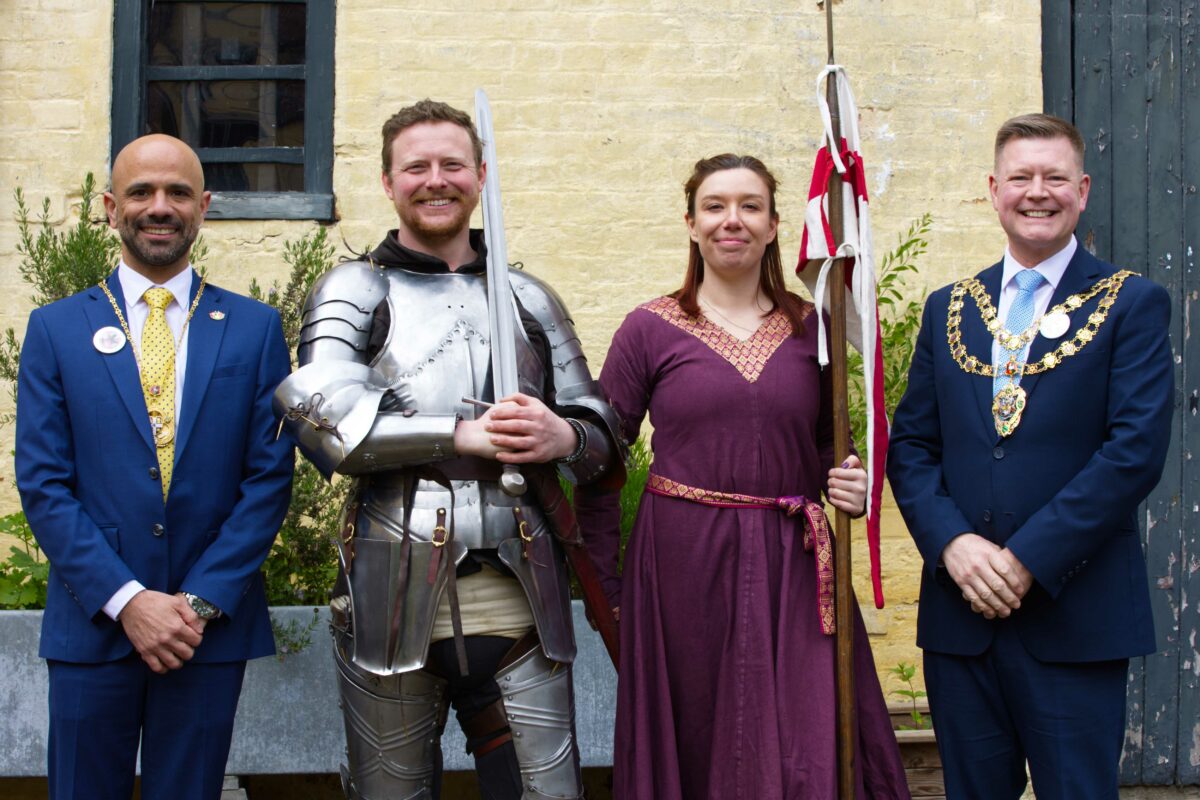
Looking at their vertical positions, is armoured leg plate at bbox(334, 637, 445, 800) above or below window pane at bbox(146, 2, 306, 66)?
below

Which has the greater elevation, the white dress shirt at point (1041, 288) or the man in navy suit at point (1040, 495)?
the white dress shirt at point (1041, 288)

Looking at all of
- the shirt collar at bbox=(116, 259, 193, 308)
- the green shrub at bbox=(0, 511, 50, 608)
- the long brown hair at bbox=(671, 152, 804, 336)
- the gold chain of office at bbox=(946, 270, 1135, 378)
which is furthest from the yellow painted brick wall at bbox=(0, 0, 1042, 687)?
the gold chain of office at bbox=(946, 270, 1135, 378)

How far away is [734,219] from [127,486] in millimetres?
1438

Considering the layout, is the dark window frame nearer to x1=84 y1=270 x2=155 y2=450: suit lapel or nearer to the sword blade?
x1=84 y1=270 x2=155 y2=450: suit lapel

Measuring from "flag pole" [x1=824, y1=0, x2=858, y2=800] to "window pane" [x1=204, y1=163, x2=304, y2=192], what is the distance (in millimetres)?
2445

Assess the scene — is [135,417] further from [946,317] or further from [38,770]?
[946,317]

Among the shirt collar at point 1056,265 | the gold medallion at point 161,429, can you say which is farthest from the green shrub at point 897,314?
the gold medallion at point 161,429

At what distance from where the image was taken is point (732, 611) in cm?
286

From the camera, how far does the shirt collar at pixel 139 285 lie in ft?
9.38

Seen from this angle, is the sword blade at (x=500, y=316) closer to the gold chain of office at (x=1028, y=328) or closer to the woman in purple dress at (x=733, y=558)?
the woman in purple dress at (x=733, y=558)

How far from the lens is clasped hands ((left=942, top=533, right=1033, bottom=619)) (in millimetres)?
2654

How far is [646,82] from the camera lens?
4.81 m

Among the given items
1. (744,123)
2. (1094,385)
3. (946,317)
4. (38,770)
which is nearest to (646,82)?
(744,123)

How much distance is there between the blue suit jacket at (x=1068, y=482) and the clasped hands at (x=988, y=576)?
0.03 metres
